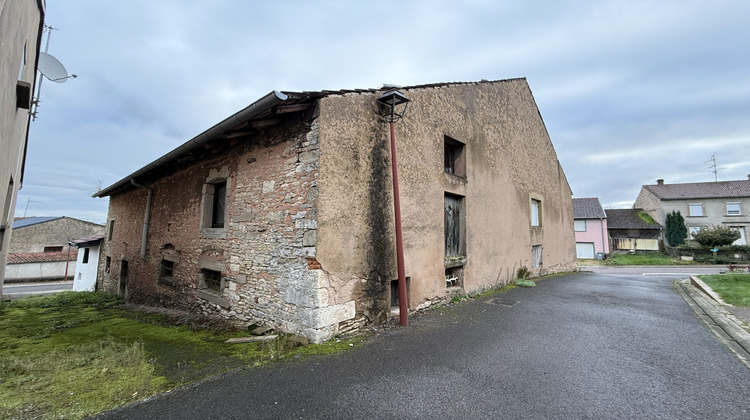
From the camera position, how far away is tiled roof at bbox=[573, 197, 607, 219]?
28.8 m

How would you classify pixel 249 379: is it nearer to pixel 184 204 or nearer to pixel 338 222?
pixel 338 222

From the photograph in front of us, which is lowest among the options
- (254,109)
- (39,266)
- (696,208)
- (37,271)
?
(37,271)

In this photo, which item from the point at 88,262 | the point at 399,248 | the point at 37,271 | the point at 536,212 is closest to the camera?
the point at 399,248

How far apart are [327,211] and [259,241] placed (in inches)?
64.4

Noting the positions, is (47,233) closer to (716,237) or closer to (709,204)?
(716,237)

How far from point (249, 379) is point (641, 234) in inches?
1454

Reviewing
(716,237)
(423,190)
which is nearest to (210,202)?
(423,190)

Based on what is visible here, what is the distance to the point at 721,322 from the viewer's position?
5.40m

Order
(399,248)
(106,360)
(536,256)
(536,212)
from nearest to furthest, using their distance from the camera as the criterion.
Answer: (106,360) < (399,248) < (536,256) < (536,212)

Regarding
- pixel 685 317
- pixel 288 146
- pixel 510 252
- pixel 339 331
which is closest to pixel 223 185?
pixel 288 146

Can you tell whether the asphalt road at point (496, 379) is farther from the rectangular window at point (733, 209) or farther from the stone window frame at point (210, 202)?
the rectangular window at point (733, 209)

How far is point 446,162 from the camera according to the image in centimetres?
789

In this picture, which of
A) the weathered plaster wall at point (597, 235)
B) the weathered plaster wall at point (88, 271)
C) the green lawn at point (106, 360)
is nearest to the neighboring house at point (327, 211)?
the green lawn at point (106, 360)

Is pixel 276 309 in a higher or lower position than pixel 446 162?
lower
